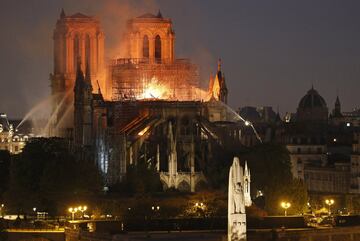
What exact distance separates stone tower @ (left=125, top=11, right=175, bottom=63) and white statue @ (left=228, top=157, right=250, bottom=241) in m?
68.4

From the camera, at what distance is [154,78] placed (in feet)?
482

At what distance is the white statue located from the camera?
81.9 meters

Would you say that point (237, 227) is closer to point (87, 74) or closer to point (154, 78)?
point (87, 74)

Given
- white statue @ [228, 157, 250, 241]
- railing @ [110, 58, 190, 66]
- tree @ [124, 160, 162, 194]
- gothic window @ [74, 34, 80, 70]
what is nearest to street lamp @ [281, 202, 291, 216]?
tree @ [124, 160, 162, 194]

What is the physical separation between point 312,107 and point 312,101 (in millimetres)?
1150

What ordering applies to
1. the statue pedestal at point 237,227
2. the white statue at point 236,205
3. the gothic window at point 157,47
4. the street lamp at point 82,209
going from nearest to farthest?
the white statue at point 236,205, the statue pedestal at point 237,227, the street lamp at point 82,209, the gothic window at point 157,47

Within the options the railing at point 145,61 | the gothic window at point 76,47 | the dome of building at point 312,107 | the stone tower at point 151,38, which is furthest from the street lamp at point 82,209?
the dome of building at point 312,107

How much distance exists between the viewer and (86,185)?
110250 mm

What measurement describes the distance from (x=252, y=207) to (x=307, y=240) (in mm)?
11430

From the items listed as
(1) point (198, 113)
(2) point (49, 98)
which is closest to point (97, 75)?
(2) point (49, 98)

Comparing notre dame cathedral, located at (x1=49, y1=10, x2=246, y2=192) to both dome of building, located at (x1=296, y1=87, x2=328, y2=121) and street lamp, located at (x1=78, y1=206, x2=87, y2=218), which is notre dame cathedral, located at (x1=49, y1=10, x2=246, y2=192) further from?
dome of building, located at (x1=296, y1=87, x2=328, y2=121)

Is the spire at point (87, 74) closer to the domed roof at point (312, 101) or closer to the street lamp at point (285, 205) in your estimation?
the street lamp at point (285, 205)

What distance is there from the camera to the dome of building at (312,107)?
192250 mm

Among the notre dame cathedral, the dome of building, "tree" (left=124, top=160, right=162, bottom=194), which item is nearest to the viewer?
"tree" (left=124, top=160, right=162, bottom=194)
